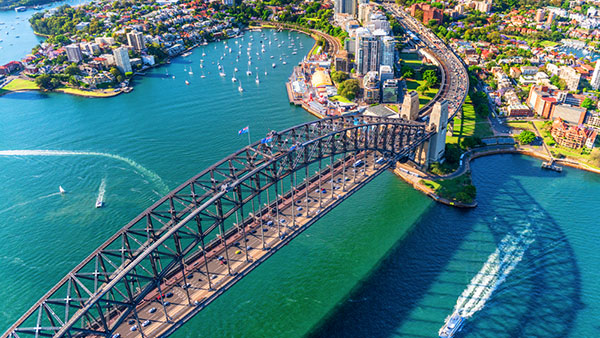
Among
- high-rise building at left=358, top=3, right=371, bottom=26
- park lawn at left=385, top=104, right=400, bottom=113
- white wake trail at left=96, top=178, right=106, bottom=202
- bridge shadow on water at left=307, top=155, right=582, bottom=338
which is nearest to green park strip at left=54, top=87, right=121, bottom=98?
white wake trail at left=96, top=178, right=106, bottom=202

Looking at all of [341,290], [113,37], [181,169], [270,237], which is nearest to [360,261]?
[341,290]

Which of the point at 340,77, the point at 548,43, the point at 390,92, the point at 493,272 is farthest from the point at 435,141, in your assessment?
the point at 548,43

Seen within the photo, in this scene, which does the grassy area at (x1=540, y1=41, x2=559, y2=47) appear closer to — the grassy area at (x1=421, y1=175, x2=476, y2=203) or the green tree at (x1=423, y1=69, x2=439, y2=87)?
the green tree at (x1=423, y1=69, x2=439, y2=87)

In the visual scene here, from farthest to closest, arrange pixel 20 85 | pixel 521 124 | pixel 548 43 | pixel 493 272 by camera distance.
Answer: pixel 548 43 → pixel 20 85 → pixel 521 124 → pixel 493 272

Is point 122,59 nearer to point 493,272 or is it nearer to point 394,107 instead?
point 394,107

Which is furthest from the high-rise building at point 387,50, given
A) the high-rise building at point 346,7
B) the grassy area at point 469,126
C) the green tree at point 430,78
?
the high-rise building at point 346,7

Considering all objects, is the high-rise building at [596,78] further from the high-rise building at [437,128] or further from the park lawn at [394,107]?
the high-rise building at [437,128]

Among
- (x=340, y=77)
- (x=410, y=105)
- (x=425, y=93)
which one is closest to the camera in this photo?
(x=410, y=105)
